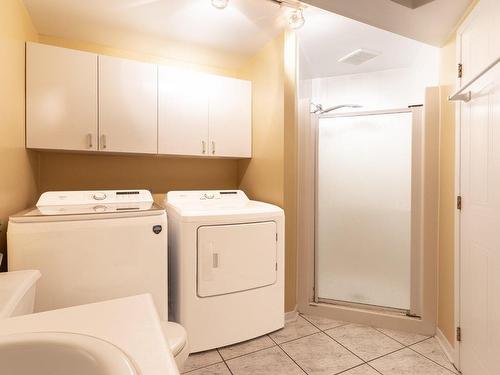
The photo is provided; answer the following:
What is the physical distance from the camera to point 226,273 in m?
1.90

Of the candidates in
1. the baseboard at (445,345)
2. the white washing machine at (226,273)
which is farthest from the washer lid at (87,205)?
the baseboard at (445,345)

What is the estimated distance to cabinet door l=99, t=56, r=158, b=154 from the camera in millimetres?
2189

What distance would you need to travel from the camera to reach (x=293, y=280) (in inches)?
93.9

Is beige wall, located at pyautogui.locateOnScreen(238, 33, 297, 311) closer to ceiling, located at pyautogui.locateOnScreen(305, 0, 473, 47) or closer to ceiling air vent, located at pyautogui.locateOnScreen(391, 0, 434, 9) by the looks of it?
ceiling, located at pyautogui.locateOnScreen(305, 0, 473, 47)

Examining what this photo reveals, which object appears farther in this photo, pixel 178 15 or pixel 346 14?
pixel 178 15

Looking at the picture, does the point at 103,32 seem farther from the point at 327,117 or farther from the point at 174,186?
the point at 327,117

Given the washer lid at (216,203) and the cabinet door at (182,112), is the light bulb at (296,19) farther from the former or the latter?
the washer lid at (216,203)

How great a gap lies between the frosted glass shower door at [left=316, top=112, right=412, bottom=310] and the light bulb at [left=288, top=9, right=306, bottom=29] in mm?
800

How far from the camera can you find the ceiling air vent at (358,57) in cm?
261

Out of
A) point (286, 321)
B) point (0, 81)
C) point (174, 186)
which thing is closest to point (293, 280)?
point (286, 321)

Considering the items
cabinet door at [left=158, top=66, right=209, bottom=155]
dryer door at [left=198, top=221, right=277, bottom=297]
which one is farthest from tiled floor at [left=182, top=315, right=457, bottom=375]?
cabinet door at [left=158, top=66, right=209, bottom=155]

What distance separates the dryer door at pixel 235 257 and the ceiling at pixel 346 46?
155 cm

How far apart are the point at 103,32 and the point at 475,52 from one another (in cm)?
250

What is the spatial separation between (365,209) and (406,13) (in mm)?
1426
